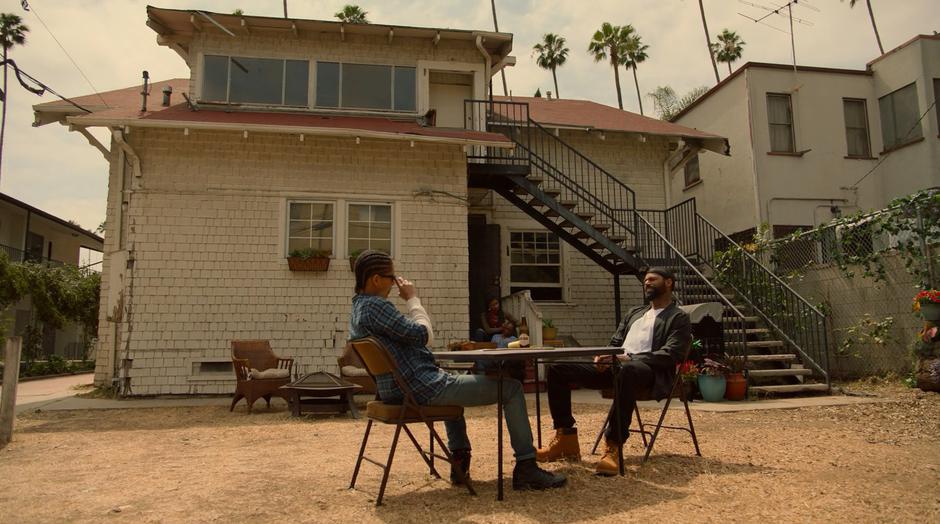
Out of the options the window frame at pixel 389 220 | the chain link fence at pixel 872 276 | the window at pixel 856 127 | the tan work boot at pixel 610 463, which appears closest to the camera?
the tan work boot at pixel 610 463

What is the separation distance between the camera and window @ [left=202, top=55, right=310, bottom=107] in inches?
409

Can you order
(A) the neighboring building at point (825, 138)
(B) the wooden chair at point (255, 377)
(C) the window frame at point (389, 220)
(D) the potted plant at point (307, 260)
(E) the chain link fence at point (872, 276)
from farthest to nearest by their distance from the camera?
(A) the neighboring building at point (825, 138)
(C) the window frame at point (389, 220)
(D) the potted plant at point (307, 260)
(E) the chain link fence at point (872, 276)
(B) the wooden chair at point (255, 377)

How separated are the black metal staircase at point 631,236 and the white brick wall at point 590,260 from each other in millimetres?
380

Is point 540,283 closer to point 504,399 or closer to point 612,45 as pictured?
point 504,399

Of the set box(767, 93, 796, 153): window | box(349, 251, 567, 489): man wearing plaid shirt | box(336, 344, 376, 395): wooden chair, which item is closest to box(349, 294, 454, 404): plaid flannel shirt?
box(349, 251, 567, 489): man wearing plaid shirt

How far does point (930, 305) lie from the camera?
7582mm

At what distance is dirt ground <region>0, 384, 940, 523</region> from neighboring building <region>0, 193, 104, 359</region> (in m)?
18.9

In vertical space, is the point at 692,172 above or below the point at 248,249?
above

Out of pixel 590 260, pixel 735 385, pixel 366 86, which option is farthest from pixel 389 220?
pixel 735 385

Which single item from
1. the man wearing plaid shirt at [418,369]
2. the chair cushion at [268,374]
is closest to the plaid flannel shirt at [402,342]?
the man wearing plaid shirt at [418,369]

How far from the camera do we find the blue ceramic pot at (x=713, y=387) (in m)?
7.85

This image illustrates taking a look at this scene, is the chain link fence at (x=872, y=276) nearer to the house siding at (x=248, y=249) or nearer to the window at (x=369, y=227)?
the house siding at (x=248, y=249)

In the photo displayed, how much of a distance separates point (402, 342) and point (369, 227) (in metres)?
6.83

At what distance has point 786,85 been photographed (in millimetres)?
14531
